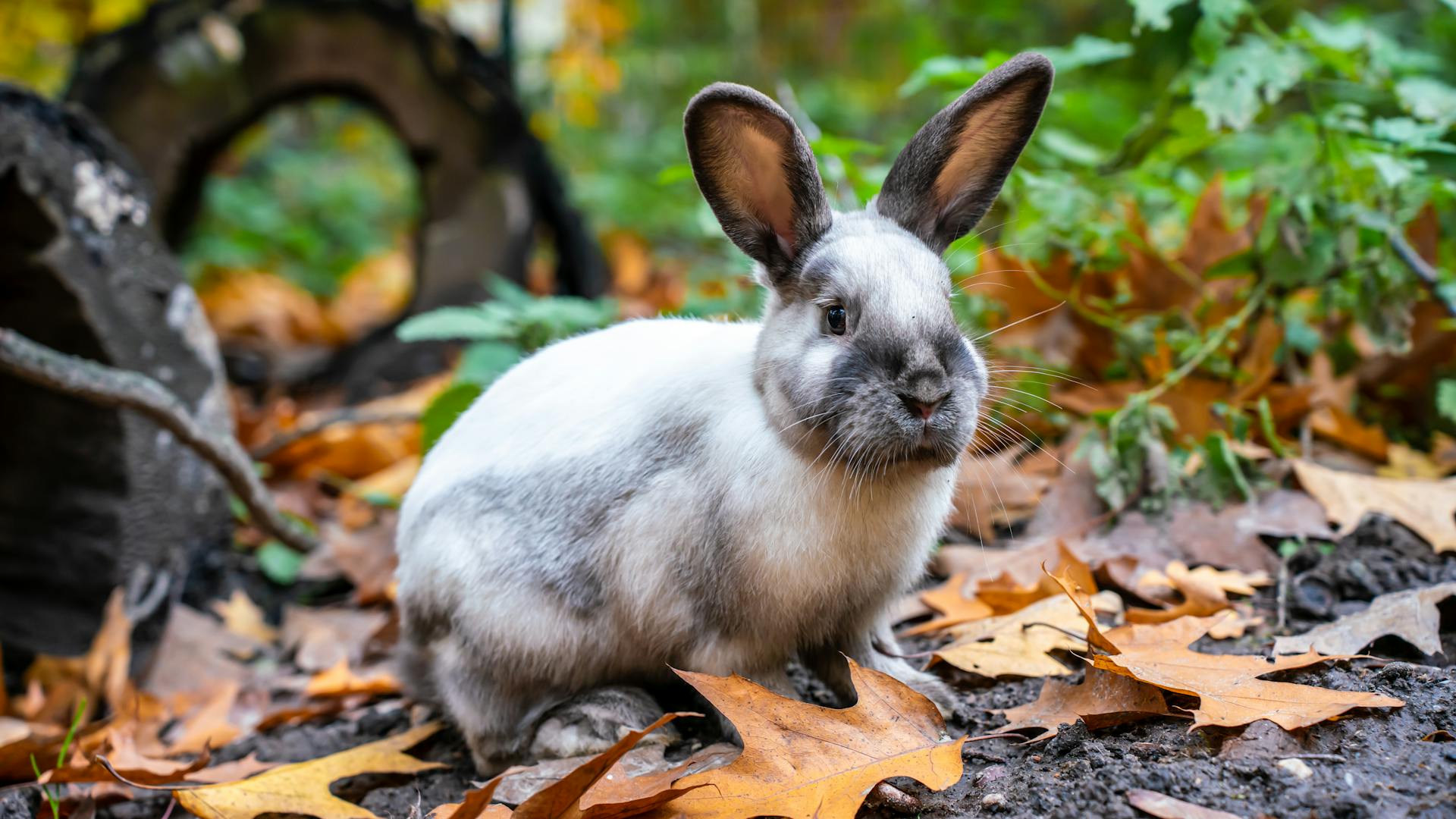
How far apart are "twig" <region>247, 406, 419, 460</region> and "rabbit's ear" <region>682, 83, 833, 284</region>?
2.79 metres

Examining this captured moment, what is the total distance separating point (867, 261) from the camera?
8.25 feet

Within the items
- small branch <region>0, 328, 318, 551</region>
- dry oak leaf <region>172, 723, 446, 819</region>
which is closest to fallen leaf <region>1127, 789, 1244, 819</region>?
dry oak leaf <region>172, 723, 446, 819</region>

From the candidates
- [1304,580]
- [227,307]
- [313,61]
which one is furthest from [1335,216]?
[227,307]

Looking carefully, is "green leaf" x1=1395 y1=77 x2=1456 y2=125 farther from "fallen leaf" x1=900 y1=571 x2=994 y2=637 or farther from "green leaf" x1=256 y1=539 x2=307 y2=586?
"green leaf" x1=256 y1=539 x2=307 y2=586

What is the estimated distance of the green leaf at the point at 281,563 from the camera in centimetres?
463

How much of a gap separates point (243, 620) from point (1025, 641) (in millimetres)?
2979

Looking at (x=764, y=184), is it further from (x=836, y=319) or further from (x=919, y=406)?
(x=919, y=406)

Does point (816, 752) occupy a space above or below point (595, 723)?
above

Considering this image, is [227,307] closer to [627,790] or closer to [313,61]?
[313,61]

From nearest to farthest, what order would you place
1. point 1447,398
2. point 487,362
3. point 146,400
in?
point 1447,398, point 146,400, point 487,362

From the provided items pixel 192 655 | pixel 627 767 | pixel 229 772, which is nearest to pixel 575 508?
pixel 627 767

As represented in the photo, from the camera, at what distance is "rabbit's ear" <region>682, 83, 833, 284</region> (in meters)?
2.53

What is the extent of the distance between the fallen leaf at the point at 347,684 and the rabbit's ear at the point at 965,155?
220cm

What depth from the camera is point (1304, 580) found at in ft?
10.3
